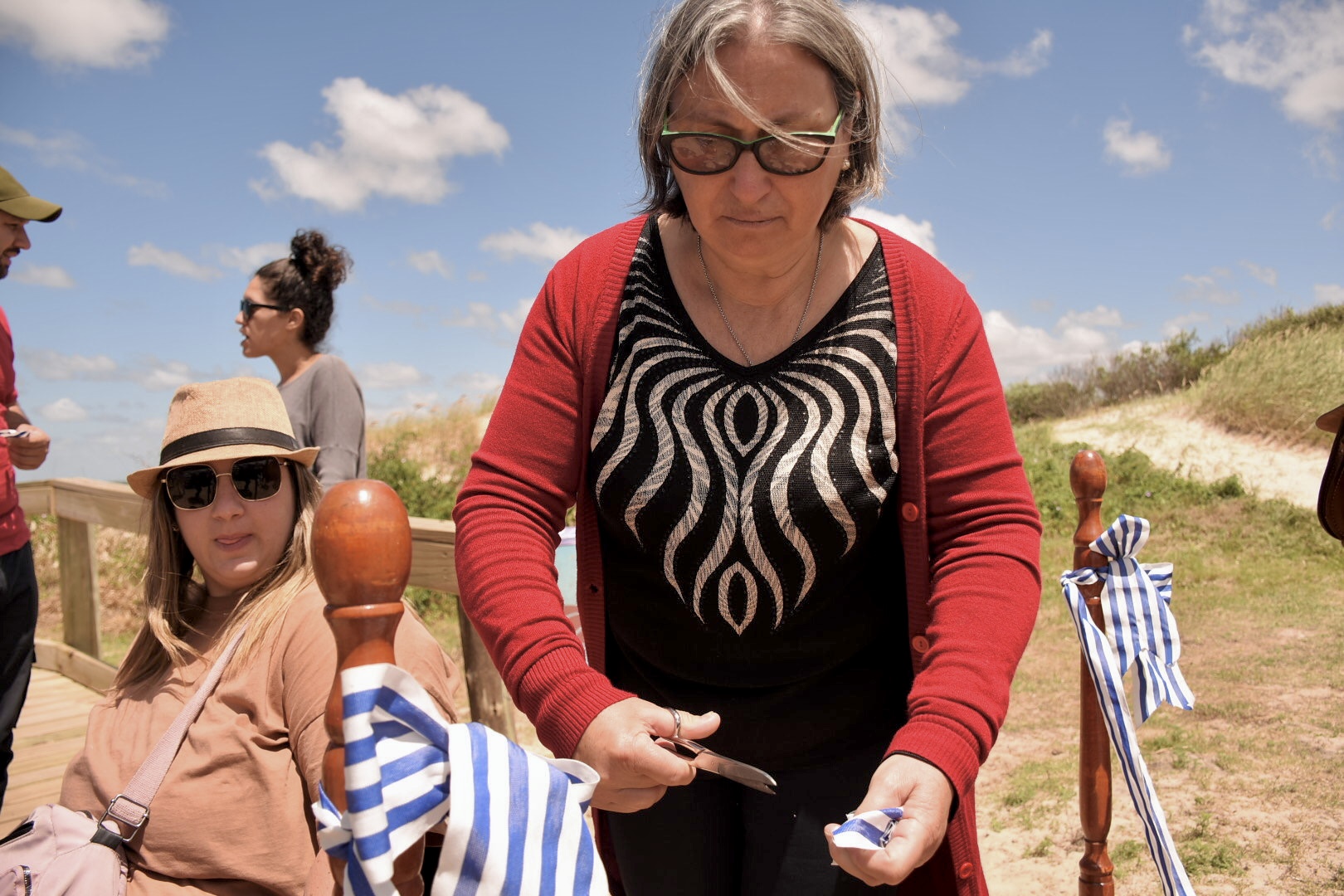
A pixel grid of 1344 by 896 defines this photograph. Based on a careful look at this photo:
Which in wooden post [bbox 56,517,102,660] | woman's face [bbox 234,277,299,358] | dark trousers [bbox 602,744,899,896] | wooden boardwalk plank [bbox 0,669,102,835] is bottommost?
wooden boardwalk plank [bbox 0,669,102,835]

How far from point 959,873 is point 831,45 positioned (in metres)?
1.22

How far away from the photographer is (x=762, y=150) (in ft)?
4.55

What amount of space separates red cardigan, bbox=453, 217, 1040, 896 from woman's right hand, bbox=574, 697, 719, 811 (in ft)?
0.10

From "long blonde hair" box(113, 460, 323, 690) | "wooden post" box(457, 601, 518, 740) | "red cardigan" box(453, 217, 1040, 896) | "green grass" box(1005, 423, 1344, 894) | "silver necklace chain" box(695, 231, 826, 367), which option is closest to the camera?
"red cardigan" box(453, 217, 1040, 896)

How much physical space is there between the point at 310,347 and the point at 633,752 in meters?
3.07

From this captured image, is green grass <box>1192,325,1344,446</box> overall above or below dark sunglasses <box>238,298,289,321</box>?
above

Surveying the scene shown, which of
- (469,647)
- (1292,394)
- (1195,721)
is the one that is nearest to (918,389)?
(469,647)

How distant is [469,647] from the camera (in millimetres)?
3760

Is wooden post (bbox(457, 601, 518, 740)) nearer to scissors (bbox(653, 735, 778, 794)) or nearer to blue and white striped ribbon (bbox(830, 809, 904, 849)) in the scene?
scissors (bbox(653, 735, 778, 794))

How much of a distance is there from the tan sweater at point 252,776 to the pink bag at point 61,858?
0.20ft

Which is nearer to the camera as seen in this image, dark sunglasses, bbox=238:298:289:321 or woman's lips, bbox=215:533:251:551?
woman's lips, bbox=215:533:251:551

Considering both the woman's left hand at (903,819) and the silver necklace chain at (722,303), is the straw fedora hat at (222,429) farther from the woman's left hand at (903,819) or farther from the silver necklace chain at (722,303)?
the woman's left hand at (903,819)

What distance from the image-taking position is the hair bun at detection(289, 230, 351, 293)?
12.8ft

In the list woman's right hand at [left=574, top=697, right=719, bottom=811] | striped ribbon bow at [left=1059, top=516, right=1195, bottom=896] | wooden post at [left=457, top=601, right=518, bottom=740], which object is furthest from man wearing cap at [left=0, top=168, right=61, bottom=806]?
striped ribbon bow at [left=1059, top=516, right=1195, bottom=896]
